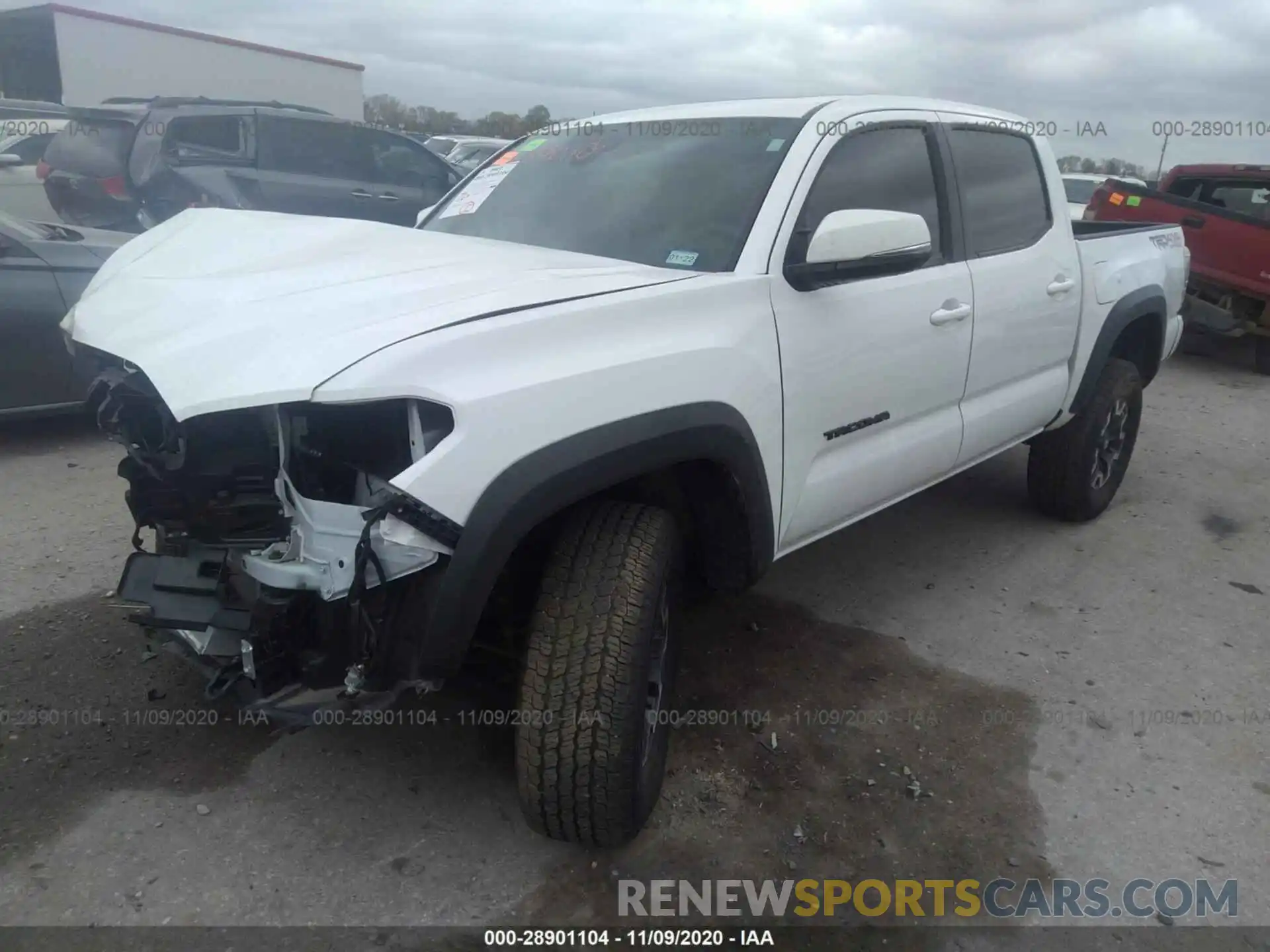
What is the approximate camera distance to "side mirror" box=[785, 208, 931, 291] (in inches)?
104

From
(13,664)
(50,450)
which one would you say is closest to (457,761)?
(13,664)

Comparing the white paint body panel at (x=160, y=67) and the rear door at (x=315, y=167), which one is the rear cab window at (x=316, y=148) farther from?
the white paint body panel at (x=160, y=67)

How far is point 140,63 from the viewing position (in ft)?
54.6

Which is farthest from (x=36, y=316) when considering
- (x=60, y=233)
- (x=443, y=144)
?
(x=443, y=144)

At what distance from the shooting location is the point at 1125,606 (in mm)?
4004

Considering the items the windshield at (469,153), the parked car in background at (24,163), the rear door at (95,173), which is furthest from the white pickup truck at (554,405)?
the windshield at (469,153)

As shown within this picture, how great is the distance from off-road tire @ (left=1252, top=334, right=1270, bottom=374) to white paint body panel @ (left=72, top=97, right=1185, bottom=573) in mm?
6647

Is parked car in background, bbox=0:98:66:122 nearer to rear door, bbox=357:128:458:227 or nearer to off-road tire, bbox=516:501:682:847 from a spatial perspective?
rear door, bbox=357:128:458:227

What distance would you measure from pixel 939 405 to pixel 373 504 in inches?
83.0

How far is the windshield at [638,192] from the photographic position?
2.88 m

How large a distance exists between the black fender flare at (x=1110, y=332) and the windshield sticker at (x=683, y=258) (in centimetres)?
234

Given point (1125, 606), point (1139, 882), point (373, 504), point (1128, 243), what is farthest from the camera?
point (1128, 243)

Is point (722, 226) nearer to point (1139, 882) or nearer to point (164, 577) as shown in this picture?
point (164, 577)

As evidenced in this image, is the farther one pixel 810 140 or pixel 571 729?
pixel 810 140
